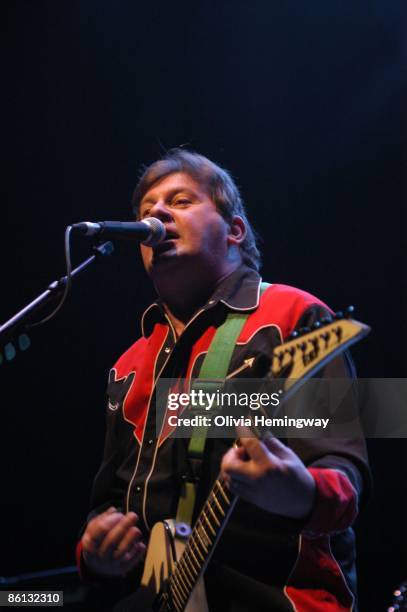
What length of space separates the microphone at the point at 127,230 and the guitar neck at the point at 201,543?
796mm

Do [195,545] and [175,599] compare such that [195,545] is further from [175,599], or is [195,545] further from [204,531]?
[175,599]

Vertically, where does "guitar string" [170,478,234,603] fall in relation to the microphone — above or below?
below

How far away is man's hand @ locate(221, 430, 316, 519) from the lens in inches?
42.7

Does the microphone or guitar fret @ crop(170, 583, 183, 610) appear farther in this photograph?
the microphone

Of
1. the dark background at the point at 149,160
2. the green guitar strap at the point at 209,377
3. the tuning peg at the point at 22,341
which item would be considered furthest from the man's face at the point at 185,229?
the dark background at the point at 149,160

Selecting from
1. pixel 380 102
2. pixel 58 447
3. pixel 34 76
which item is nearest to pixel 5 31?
pixel 34 76

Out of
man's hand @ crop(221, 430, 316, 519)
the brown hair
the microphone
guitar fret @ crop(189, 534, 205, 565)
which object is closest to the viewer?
man's hand @ crop(221, 430, 316, 519)

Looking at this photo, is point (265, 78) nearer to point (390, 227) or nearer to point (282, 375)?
point (390, 227)

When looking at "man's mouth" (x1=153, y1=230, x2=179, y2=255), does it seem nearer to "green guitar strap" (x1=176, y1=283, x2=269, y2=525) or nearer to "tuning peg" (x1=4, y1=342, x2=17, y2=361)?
"green guitar strap" (x1=176, y1=283, x2=269, y2=525)

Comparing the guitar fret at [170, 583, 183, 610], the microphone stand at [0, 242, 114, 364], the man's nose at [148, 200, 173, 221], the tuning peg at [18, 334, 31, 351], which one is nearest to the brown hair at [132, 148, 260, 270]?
the man's nose at [148, 200, 173, 221]

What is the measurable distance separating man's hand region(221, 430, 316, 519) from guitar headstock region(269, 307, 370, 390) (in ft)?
0.46

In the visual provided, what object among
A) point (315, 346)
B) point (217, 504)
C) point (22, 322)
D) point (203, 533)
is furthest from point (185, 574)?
point (22, 322)

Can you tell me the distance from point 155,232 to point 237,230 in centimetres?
40

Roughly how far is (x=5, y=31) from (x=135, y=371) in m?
2.11
